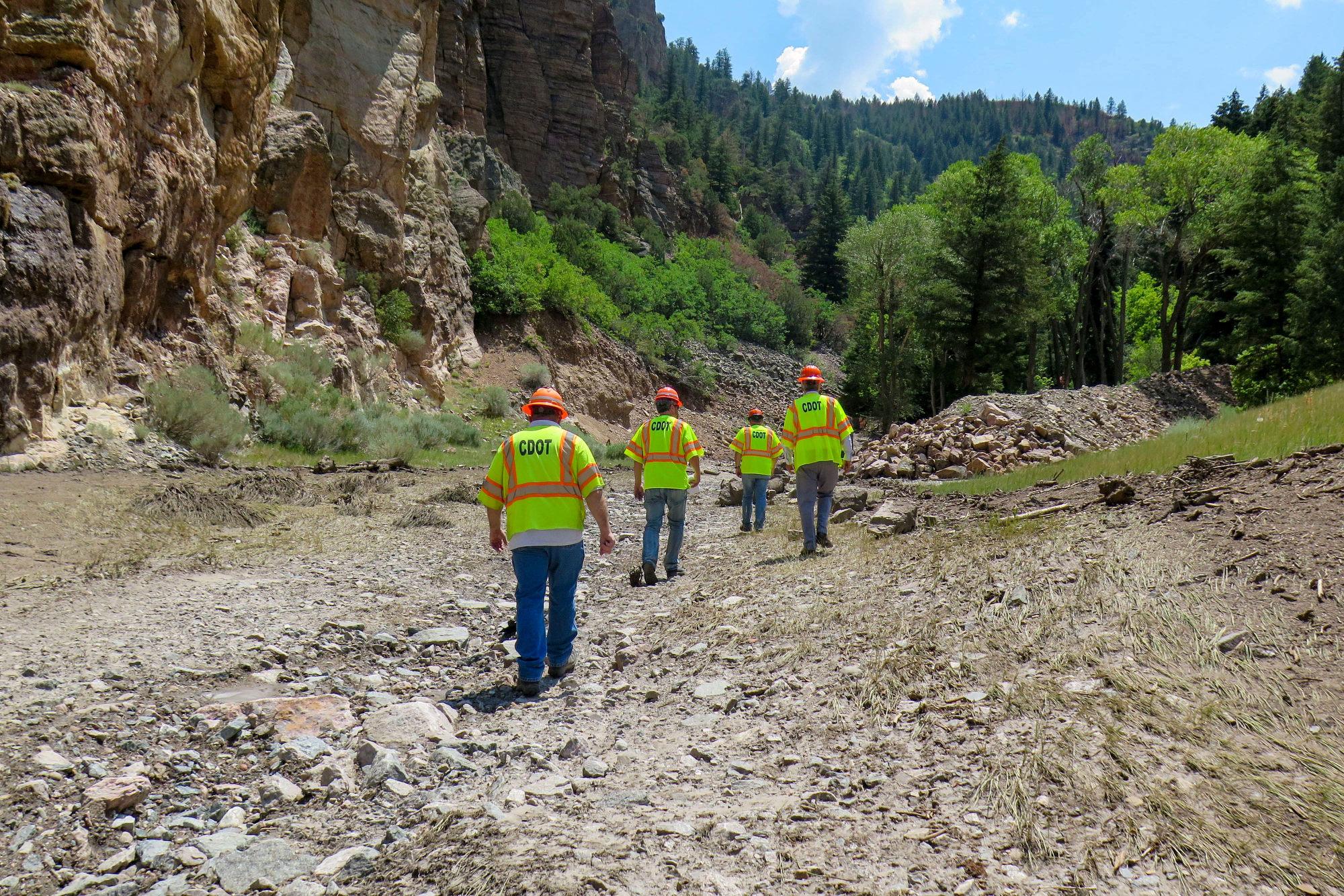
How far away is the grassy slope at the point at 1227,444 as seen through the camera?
848 centimetres

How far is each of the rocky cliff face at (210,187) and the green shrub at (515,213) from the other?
9.92ft

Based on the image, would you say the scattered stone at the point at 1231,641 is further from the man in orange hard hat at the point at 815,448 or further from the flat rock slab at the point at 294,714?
the man in orange hard hat at the point at 815,448

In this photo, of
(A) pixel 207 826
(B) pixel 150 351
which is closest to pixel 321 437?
(B) pixel 150 351

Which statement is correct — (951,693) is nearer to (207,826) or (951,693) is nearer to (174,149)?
(207,826)

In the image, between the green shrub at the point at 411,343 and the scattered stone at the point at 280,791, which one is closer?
the scattered stone at the point at 280,791

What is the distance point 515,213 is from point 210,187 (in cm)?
3094

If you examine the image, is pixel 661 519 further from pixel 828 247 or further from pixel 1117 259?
pixel 828 247

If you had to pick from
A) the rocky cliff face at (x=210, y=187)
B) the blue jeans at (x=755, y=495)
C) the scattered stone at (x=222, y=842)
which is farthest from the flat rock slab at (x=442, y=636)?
the rocky cliff face at (x=210, y=187)

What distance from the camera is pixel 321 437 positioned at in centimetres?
1842

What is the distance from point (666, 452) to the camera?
912 centimetres

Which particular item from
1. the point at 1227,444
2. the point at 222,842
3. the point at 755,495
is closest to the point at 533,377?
the point at 755,495

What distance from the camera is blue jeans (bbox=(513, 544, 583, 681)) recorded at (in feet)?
17.1

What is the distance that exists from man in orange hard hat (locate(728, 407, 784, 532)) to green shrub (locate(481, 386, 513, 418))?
18863mm

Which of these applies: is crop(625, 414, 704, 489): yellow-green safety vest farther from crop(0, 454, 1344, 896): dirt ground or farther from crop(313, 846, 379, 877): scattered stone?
crop(313, 846, 379, 877): scattered stone
